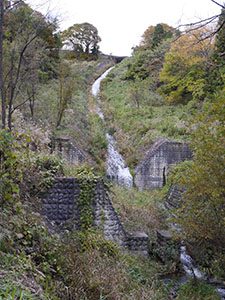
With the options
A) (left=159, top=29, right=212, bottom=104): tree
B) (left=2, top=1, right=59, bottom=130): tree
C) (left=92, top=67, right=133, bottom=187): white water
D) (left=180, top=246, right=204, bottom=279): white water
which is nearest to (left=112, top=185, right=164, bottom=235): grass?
(left=180, top=246, right=204, bottom=279): white water

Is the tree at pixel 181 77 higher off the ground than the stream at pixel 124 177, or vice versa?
the tree at pixel 181 77

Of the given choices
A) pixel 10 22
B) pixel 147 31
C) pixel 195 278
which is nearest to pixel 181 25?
pixel 195 278

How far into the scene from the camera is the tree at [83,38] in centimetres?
4945

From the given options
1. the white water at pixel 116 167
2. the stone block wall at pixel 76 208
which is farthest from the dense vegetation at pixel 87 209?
the white water at pixel 116 167

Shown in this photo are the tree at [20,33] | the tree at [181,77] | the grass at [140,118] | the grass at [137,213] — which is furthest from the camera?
the tree at [181,77]

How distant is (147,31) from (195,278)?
149 ft

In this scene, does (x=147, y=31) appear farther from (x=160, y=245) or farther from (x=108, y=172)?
(x=160, y=245)

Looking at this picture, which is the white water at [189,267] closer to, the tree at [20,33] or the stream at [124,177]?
the stream at [124,177]

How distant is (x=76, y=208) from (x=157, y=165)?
10385 mm

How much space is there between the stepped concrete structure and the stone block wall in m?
9.30

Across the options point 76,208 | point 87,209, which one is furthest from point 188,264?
point 76,208

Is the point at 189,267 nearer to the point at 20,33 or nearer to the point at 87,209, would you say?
the point at 87,209

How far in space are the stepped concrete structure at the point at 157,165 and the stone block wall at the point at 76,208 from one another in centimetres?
930

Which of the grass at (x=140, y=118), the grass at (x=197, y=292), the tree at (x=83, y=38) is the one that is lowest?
the grass at (x=197, y=292)
